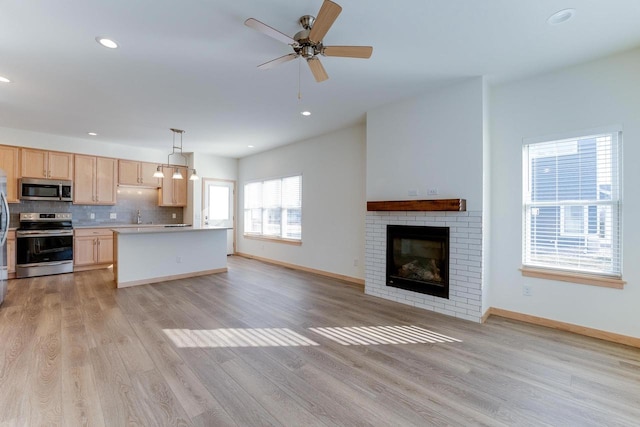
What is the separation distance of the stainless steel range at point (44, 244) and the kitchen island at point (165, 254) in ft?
4.73

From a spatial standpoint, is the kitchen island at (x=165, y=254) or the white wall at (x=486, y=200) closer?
the white wall at (x=486, y=200)

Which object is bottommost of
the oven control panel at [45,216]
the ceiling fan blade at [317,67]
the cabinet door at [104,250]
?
the cabinet door at [104,250]

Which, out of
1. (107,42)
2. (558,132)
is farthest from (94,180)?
(558,132)

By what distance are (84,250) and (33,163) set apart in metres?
1.88

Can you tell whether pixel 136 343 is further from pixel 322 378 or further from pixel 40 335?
pixel 322 378

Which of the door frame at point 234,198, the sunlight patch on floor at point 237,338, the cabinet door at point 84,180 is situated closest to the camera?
the sunlight patch on floor at point 237,338

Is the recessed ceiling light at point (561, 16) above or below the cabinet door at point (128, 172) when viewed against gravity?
above

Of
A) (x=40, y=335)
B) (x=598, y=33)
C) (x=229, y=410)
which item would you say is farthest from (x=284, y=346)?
(x=598, y=33)

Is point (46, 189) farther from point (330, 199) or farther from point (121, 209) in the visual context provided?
point (330, 199)

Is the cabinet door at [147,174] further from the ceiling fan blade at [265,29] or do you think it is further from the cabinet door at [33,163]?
the ceiling fan blade at [265,29]

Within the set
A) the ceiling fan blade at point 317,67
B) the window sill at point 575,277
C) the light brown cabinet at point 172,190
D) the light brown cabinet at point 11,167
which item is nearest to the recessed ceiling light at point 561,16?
the ceiling fan blade at point 317,67

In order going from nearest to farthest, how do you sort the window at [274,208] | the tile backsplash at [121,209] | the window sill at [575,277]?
the window sill at [575,277] < the tile backsplash at [121,209] < the window at [274,208]

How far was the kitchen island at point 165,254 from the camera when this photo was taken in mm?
4676

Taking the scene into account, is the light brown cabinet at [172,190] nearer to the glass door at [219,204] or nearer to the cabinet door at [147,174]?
the cabinet door at [147,174]
